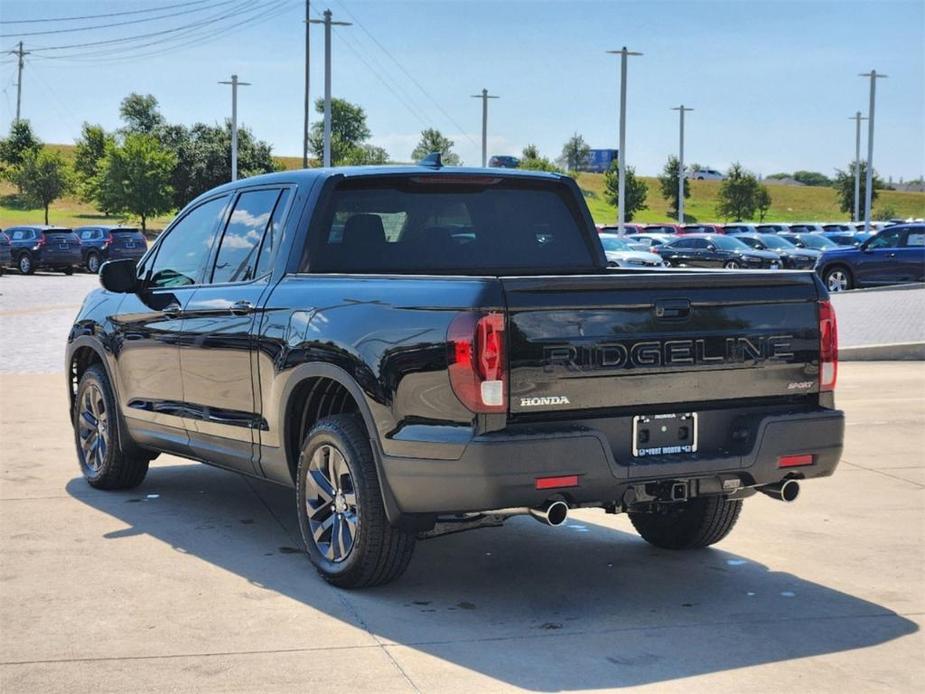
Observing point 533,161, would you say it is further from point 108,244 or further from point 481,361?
point 481,361

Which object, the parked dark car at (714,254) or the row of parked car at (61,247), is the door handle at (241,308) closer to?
the parked dark car at (714,254)

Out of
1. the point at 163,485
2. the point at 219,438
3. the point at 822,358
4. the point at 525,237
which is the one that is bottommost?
the point at 163,485

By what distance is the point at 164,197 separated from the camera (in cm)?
8788

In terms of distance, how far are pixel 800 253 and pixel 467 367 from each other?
1539 inches

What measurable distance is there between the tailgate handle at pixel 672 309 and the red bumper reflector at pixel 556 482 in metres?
0.78

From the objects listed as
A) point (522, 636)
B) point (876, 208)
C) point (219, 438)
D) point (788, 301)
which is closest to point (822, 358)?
point (788, 301)

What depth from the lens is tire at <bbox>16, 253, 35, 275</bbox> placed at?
47.8 meters

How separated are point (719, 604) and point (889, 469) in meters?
3.97

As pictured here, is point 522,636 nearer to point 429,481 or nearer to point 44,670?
point 429,481

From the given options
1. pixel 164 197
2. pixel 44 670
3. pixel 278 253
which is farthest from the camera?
pixel 164 197

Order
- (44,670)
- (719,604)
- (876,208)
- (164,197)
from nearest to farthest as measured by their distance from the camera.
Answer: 1. (44,670)
2. (719,604)
3. (164,197)
4. (876,208)

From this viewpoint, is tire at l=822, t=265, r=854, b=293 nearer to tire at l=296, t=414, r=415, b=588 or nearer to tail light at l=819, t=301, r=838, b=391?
tail light at l=819, t=301, r=838, b=391

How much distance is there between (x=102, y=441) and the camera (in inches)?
346

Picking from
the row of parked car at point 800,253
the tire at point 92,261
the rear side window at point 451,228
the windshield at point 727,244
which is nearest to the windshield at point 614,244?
the row of parked car at point 800,253
